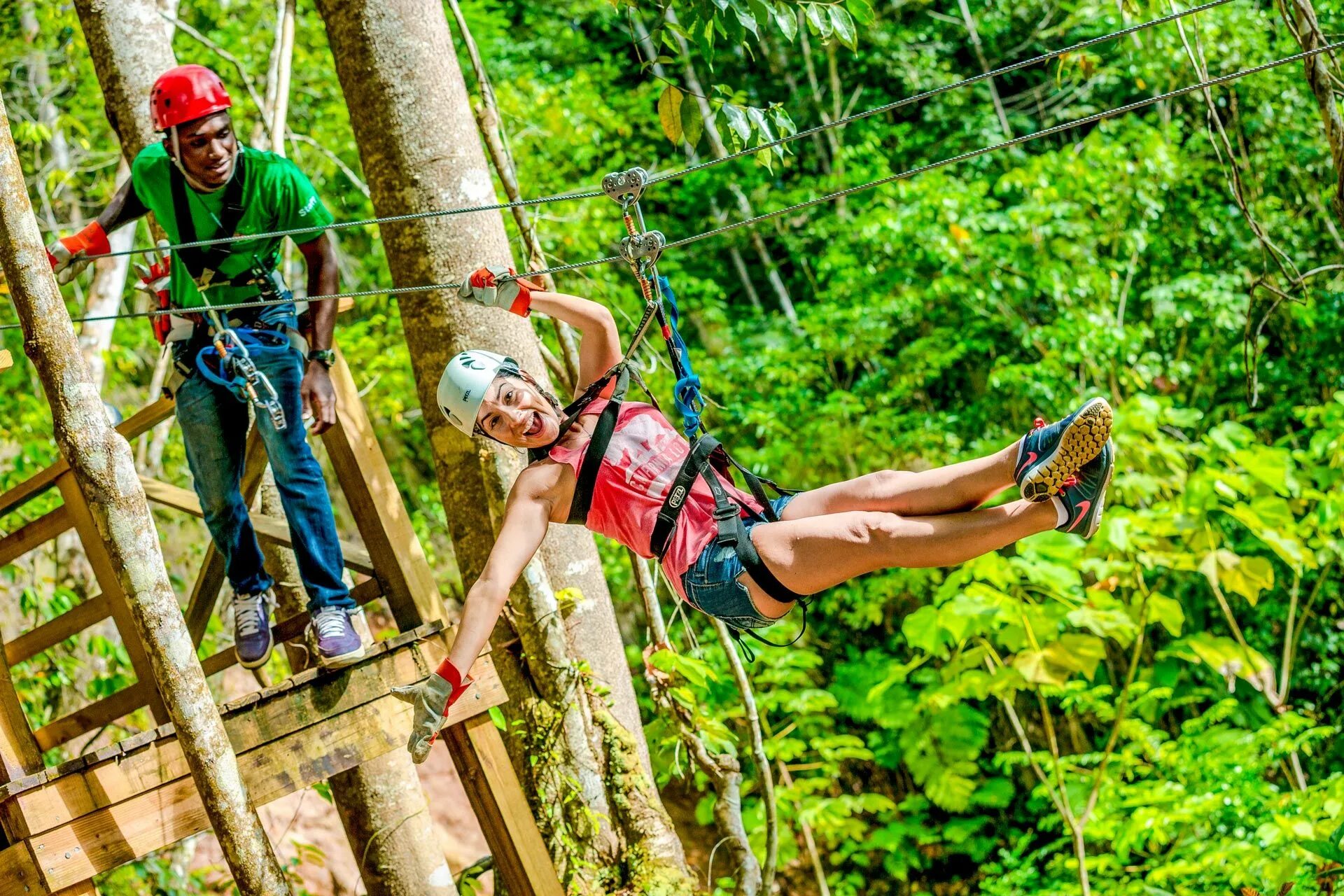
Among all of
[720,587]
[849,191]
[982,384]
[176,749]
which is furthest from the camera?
[982,384]

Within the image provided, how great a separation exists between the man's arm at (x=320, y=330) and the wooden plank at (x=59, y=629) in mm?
847

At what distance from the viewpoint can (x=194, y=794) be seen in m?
3.09

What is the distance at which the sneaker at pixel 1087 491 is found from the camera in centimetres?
247

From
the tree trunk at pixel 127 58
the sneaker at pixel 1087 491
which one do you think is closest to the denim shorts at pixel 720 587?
the sneaker at pixel 1087 491

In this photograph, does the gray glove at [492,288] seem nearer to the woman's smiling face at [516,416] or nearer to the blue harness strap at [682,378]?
the woman's smiling face at [516,416]

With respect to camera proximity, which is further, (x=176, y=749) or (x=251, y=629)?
(x=251, y=629)

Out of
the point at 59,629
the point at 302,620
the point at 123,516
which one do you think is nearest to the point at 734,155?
the point at 123,516

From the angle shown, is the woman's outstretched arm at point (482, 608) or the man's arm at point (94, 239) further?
the man's arm at point (94, 239)

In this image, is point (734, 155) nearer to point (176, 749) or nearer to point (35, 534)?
point (176, 749)

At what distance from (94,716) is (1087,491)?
11.4 feet

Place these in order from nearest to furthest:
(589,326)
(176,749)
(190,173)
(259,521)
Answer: (589,326)
(176,749)
(190,173)
(259,521)

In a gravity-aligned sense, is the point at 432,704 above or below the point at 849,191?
below

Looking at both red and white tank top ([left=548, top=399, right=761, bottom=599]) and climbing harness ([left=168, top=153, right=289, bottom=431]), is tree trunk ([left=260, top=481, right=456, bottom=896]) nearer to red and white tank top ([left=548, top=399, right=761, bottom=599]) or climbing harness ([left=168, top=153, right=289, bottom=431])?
climbing harness ([left=168, top=153, right=289, bottom=431])

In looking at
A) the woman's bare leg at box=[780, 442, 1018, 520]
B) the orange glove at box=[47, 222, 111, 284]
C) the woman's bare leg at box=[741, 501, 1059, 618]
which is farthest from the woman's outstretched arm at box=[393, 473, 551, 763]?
the orange glove at box=[47, 222, 111, 284]
